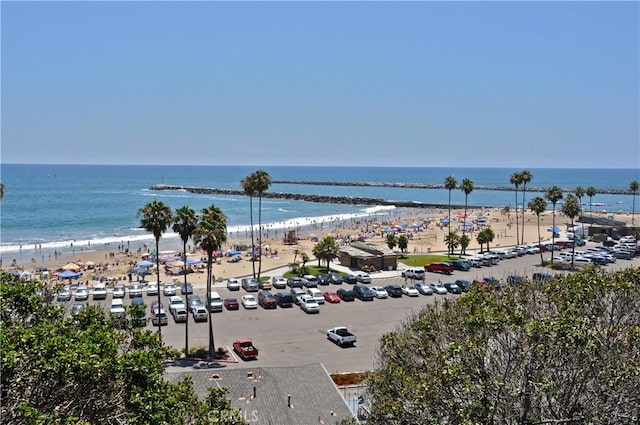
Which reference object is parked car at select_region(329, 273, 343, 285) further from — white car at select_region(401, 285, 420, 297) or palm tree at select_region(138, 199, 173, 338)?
palm tree at select_region(138, 199, 173, 338)

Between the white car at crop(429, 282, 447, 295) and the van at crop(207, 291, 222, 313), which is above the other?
the white car at crop(429, 282, 447, 295)

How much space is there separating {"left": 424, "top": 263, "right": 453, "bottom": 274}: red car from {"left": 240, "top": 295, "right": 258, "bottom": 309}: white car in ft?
61.0

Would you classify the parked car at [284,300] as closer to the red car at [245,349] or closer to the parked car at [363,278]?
the parked car at [363,278]

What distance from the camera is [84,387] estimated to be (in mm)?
11242

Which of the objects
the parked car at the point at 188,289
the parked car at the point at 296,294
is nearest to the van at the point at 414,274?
the parked car at the point at 296,294

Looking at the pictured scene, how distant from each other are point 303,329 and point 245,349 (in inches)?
229

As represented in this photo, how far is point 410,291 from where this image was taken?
4062 cm

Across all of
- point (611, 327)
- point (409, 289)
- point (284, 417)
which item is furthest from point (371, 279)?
point (611, 327)

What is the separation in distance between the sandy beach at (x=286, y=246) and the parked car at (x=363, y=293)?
42.7 feet

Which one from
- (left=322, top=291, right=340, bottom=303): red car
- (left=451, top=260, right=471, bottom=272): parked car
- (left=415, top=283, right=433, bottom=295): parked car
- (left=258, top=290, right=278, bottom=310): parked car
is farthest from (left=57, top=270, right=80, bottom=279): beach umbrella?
(left=451, top=260, right=471, bottom=272): parked car

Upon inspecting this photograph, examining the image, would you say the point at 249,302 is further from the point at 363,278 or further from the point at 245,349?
the point at 363,278

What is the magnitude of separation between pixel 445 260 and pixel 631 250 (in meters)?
19.7

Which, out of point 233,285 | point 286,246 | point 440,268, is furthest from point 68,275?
point 440,268

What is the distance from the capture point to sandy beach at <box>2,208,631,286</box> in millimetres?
54875
